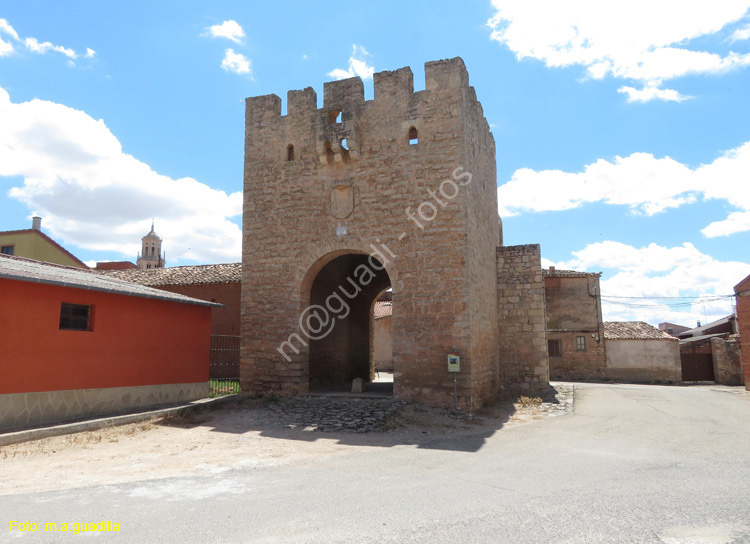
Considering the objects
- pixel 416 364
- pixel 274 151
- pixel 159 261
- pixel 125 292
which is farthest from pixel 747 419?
pixel 159 261

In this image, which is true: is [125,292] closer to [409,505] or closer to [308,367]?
[308,367]

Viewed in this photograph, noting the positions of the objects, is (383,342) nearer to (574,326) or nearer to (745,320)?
(574,326)

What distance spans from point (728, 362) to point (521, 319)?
17.6 metres

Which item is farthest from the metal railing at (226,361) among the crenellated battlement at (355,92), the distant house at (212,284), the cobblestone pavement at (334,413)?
the crenellated battlement at (355,92)

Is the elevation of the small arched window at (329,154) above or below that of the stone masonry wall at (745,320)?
above

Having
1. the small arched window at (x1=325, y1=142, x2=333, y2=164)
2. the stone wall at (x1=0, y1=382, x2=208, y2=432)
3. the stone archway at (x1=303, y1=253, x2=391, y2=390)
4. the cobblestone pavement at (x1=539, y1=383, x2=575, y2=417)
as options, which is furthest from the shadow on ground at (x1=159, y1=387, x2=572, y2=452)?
the small arched window at (x1=325, y1=142, x2=333, y2=164)

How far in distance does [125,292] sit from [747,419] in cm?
1299

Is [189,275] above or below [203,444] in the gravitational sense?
above

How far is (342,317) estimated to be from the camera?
1447 centimetres

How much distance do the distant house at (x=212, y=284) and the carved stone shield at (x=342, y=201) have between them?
731 centimetres

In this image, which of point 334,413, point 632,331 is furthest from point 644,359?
point 334,413

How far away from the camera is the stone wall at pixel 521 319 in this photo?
13.0 m

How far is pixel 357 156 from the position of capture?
11367 mm

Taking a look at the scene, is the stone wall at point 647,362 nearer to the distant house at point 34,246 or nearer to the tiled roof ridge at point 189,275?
the tiled roof ridge at point 189,275
